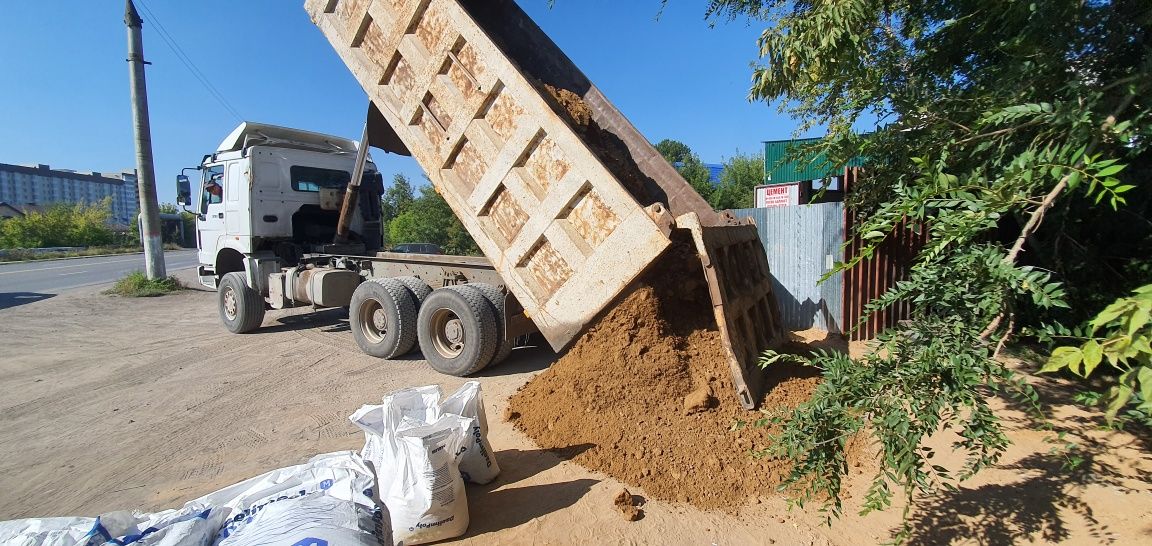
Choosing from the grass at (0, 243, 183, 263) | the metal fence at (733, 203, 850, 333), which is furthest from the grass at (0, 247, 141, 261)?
the metal fence at (733, 203, 850, 333)

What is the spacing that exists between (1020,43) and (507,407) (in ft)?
14.4

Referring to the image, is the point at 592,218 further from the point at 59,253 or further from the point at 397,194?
the point at 59,253

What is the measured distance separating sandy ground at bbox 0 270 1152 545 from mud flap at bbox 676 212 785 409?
64 cm

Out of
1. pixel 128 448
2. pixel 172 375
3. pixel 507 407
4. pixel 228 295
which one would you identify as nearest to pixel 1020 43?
pixel 507 407

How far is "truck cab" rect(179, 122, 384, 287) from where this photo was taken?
7879 millimetres

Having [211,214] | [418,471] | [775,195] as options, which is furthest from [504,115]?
[775,195]

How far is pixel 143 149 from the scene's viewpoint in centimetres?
1358

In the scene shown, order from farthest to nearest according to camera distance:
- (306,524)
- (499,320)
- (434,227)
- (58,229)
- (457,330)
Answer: (58,229), (434,227), (457,330), (499,320), (306,524)

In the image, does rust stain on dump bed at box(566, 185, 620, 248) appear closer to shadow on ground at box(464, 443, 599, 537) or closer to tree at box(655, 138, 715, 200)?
shadow on ground at box(464, 443, 599, 537)

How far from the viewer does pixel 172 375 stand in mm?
5855

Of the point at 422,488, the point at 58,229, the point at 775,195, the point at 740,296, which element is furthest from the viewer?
the point at 58,229

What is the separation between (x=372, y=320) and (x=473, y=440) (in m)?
3.98

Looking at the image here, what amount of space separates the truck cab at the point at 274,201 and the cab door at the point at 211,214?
0.02 metres

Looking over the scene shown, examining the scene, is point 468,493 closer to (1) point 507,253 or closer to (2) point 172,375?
(1) point 507,253
